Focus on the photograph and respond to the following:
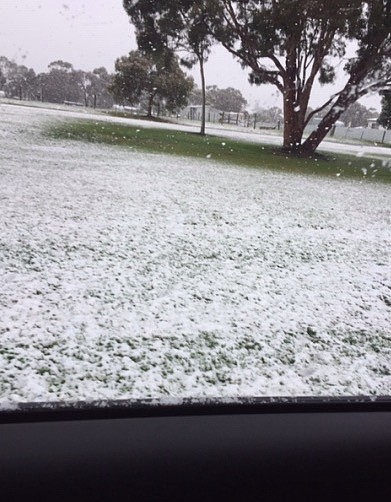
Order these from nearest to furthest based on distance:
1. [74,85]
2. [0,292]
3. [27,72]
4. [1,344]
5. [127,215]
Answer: [1,344] < [0,292] < [127,215] < [74,85] < [27,72]

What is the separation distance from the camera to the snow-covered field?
7.51 feet

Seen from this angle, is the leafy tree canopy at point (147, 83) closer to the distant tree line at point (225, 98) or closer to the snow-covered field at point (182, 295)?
the snow-covered field at point (182, 295)

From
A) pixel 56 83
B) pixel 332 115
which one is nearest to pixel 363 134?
pixel 332 115

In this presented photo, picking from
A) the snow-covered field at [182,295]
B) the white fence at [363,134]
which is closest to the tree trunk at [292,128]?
the snow-covered field at [182,295]

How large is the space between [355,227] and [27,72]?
93.6 m

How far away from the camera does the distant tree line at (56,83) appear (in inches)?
2611

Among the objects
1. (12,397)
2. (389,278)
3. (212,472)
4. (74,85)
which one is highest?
(74,85)

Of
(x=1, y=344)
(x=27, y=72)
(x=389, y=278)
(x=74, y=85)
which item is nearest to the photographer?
(x=1, y=344)

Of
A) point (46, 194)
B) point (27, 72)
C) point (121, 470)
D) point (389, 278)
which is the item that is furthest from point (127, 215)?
point (27, 72)

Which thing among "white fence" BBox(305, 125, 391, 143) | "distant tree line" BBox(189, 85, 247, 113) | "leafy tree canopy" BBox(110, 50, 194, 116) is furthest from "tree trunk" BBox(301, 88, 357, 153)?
"distant tree line" BBox(189, 85, 247, 113)

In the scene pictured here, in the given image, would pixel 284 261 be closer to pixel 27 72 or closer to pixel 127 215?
pixel 127 215

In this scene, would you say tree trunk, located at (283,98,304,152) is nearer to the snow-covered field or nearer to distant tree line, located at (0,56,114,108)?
the snow-covered field

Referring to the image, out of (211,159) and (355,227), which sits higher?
(211,159)

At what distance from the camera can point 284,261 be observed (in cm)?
426
